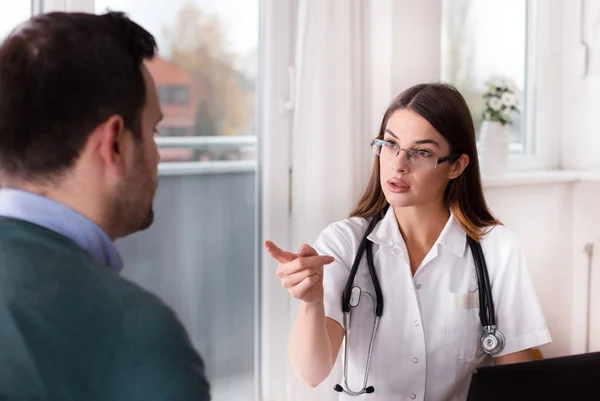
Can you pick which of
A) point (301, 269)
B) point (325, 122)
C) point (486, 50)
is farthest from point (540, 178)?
point (301, 269)

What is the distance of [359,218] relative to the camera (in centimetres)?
176

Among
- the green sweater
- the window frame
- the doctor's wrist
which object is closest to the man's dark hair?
the green sweater

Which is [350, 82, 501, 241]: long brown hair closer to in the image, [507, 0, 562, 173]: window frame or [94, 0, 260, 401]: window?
[94, 0, 260, 401]: window

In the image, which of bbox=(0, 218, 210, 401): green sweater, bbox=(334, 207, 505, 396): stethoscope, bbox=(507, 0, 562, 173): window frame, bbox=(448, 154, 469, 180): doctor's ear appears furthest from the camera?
bbox=(507, 0, 562, 173): window frame

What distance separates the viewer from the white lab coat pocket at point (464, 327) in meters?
1.62

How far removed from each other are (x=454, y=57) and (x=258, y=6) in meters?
0.93

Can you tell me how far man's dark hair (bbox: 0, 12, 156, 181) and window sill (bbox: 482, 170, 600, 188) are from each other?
1.97 meters

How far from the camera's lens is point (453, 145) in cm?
167

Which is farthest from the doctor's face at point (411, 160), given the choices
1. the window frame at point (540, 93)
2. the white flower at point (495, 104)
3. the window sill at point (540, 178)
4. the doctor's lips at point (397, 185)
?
the window frame at point (540, 93)

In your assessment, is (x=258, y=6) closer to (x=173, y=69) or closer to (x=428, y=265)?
(x=173, y=69)

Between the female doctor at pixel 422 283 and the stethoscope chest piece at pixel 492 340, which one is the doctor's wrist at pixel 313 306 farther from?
the stethoscope chest piece at pixel 492 340

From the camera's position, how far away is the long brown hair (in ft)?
5.42

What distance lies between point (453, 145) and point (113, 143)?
1100 mm

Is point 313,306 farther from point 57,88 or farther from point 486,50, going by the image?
point 486,50
